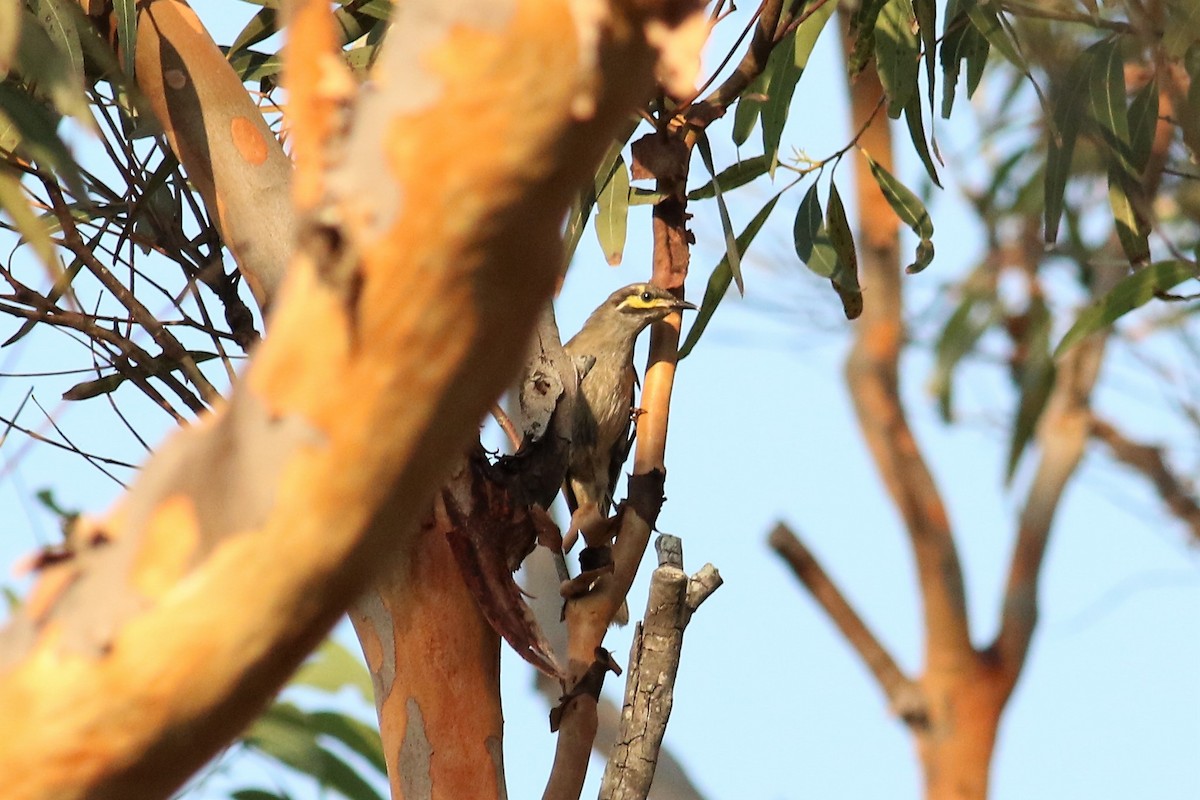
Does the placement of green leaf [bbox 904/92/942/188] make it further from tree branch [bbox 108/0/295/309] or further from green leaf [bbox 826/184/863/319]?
tree branch [bbox 108/0/295/309]

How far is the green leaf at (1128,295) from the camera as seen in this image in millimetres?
2281

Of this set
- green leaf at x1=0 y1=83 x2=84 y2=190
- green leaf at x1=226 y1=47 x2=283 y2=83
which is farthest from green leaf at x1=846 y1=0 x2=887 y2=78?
green leaf at x1=0 y1=83 x2=84 y2=190

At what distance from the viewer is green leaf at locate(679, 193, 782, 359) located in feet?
5.91

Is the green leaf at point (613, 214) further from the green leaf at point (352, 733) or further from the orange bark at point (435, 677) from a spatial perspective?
the green leaf at point (352, 733)

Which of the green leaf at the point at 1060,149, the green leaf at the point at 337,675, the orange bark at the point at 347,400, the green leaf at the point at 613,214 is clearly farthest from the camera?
the green leaf at the point at 337,675

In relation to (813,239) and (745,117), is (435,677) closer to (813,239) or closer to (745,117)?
(813,239)

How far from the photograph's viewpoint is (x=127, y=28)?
4.78 feet

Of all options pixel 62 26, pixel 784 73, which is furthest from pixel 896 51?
pixel 62 26

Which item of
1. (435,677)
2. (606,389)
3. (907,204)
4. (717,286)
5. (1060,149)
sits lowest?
(435,677)

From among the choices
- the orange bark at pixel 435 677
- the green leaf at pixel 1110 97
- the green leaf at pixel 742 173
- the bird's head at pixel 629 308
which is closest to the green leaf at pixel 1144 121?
the green leaf at pixel 1110 97

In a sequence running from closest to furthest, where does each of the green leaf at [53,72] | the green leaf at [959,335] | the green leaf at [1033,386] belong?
the green leaf at [53,72] < the green leaf at [1033,386] < the green leaf at [959,335]

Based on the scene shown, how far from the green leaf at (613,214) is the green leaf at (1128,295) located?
82 cm

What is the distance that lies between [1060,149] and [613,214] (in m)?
0.61

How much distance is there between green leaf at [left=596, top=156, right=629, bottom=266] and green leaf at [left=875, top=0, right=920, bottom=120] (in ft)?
1.25
